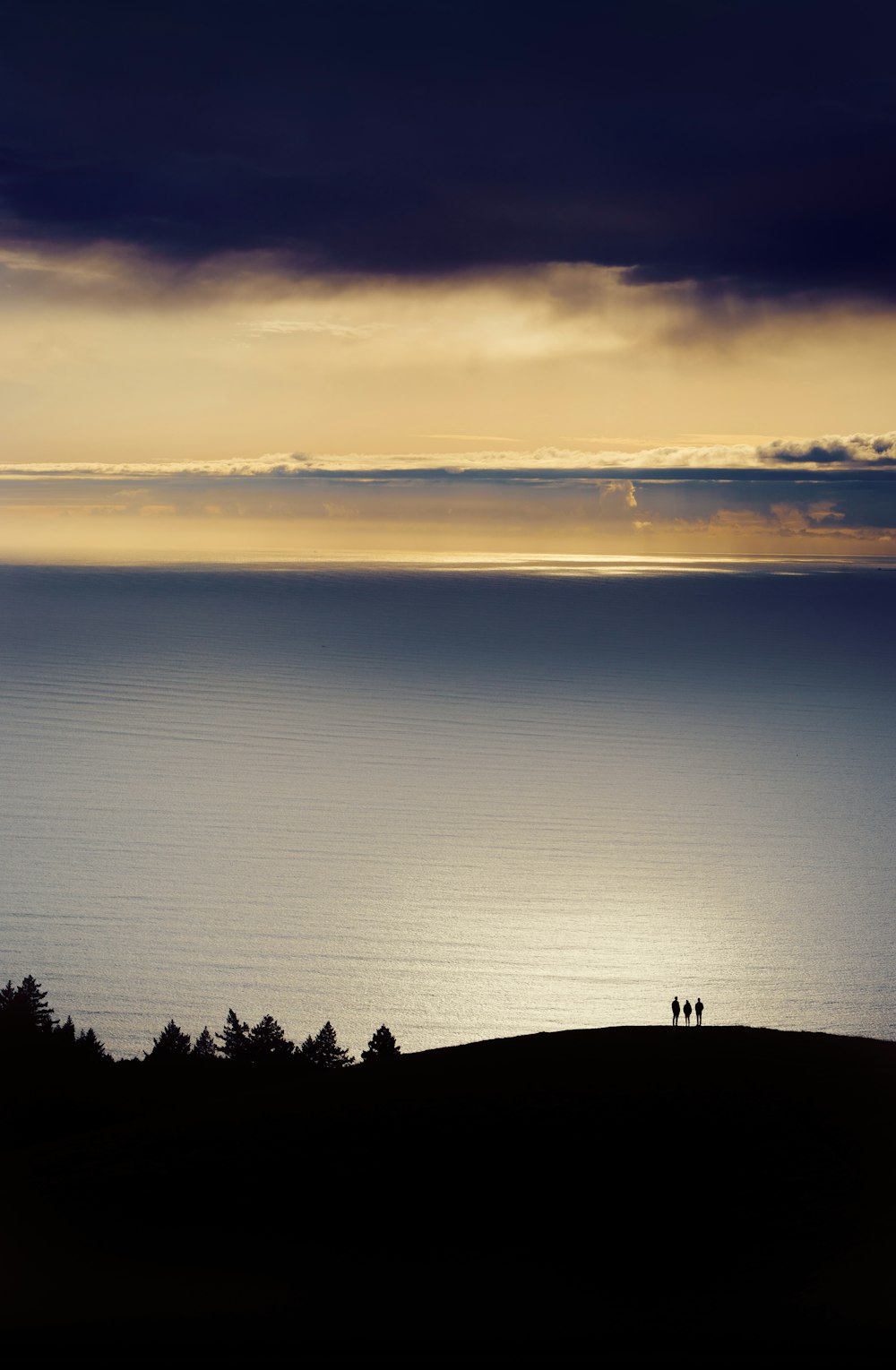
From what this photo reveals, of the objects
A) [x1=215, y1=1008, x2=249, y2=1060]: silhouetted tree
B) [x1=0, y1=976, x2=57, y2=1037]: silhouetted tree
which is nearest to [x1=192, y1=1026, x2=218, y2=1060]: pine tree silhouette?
[x1=215, y1=1008, x2=249, y2=1060]: silhouetted tree

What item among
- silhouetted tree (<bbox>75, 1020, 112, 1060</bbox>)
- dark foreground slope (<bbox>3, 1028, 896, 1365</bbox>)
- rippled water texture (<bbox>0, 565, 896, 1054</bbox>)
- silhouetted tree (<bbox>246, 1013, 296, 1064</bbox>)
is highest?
rippled water texture (<bbox>0, 565, 896, 1054</bbox>)

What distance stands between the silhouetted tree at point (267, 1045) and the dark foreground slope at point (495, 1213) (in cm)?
1374

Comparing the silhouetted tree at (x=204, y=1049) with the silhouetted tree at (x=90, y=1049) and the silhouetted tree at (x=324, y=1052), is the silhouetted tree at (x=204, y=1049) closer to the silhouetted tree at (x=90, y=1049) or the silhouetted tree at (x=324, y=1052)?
the silhouetted tree at (x=90, y=1049)

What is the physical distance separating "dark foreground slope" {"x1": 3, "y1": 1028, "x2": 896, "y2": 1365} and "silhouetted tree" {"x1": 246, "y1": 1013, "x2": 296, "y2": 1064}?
13744 mm

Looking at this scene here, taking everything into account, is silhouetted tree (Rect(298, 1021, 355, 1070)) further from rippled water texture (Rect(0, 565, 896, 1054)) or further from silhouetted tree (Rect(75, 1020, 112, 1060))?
rippled water texture (Rect(0, 565, 896, 1054))

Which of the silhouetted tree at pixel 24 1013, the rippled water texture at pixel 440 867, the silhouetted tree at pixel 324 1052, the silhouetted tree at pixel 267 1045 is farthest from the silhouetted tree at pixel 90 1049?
the rippled water texture at pixel 440 867

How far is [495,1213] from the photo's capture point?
73.6 ft

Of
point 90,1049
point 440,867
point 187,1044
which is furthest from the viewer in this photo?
point 440,867

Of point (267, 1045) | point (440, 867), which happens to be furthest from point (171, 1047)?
point (440, 867)

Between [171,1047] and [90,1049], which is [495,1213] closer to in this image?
[171,1047]

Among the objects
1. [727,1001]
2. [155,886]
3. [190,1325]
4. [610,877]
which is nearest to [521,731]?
[610,877]

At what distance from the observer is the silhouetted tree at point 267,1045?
138ft

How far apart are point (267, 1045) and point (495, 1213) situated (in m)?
22.0

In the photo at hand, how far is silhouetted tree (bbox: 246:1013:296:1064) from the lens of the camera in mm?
42188
